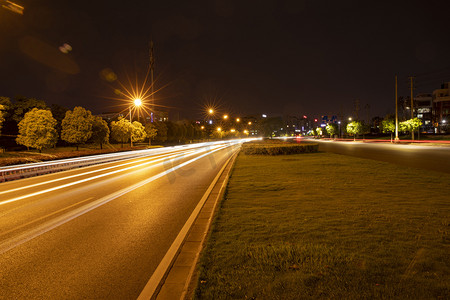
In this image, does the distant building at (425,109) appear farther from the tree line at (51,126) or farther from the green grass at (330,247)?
the green grass at (330,247)

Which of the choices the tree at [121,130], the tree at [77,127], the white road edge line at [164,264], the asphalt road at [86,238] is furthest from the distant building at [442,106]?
the white road edge line at [164,264]

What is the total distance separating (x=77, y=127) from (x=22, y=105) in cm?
1422

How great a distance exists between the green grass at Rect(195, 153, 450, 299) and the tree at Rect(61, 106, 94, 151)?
121 ft

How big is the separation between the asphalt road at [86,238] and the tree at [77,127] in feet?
102

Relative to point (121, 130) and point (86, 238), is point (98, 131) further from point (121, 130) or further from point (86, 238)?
point (86, 238)

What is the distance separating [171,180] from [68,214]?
6013 millimetres

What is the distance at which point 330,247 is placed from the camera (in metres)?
4.47

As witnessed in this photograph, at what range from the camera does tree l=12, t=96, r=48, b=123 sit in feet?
149

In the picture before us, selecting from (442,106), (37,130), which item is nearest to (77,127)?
(37,130)

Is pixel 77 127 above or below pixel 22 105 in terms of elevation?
below

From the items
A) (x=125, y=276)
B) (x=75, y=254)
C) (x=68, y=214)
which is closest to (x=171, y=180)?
(x=68, y=214)

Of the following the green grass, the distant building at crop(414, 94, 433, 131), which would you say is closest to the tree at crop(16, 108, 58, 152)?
the green grass

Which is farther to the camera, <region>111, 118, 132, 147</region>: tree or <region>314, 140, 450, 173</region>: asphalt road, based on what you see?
<region>111, 118, 132, 147</region>: tree

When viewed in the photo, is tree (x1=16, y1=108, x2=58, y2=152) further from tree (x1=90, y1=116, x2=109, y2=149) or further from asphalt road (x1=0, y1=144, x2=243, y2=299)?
asphalt road (x1=0, y1=144, x2=243, y2=299)
